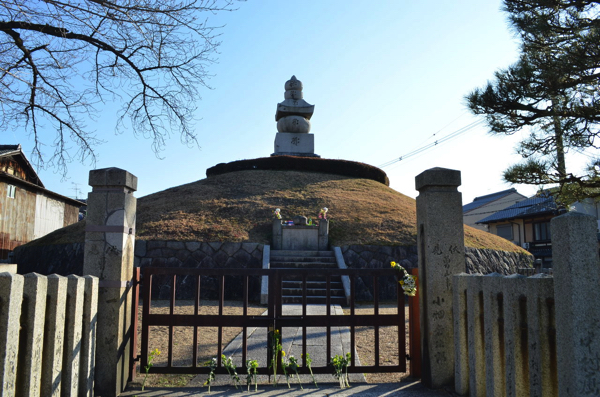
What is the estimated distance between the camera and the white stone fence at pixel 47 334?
114 inches

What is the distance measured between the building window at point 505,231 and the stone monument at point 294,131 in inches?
653

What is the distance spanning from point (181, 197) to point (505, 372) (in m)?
15.9

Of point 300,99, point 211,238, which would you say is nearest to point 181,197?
point 211,238

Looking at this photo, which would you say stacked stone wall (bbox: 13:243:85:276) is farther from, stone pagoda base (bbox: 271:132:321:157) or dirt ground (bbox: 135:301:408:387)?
stone pagoda base (bbox: 271:132:321:157)

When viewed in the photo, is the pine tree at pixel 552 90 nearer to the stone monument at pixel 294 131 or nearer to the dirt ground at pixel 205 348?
the dirt ground at pixel 205 348

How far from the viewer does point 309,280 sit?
1179 centimetres

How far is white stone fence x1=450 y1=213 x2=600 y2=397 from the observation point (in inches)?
96.9

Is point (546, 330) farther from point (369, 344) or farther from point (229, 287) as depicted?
point (229, 287)

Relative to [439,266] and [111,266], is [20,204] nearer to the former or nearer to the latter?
[111,266]

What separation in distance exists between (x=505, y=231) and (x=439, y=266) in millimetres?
30831

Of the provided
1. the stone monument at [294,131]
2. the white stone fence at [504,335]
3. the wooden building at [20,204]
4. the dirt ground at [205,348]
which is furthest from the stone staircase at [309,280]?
the wooden building at [20,204]

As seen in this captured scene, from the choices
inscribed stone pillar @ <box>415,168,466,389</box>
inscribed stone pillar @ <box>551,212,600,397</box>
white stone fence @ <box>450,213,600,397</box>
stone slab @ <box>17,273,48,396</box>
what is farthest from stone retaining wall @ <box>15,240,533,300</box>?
inscribed stone pillar @ <box>551,212,600,397</box>

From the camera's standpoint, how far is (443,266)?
184 inches

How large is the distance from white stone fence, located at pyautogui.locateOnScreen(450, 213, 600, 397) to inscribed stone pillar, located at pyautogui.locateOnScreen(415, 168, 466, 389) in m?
0.54
